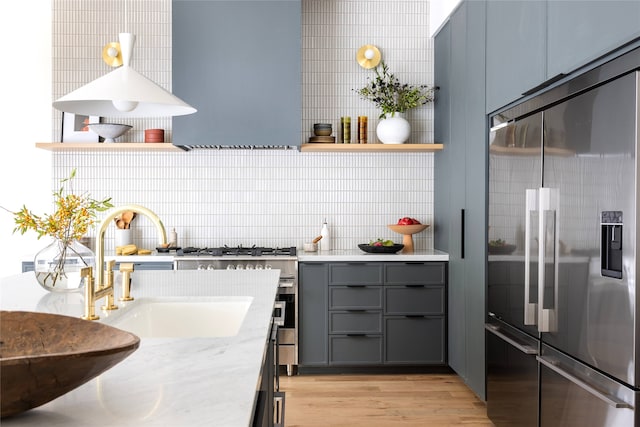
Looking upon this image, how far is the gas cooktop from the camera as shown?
4121 mm

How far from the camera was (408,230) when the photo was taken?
439cm

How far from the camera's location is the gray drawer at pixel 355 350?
4125 mm

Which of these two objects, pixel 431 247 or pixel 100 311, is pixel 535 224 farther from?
pixel 431 247

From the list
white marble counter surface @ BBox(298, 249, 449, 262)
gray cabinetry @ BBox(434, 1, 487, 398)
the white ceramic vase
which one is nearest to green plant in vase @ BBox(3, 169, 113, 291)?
gray cabinetry @ BBox(434, 1, 487, 398)

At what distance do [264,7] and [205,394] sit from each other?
144 inches

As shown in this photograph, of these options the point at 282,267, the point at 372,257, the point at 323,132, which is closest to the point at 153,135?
the point at 323,132

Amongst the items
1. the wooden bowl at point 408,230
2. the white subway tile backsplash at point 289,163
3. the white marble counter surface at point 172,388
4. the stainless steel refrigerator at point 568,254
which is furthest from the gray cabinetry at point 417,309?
the white marble counter surface at point 172,388

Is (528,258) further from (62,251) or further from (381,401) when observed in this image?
(62,251)

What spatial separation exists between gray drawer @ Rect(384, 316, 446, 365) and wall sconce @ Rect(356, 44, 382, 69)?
2051 mm

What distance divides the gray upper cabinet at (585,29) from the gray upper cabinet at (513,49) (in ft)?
0.33

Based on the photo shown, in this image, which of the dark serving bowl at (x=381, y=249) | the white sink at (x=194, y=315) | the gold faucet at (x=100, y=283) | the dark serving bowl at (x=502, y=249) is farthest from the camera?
the dark serving bowl at (x=381, y=249)

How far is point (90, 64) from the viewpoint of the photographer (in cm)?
459

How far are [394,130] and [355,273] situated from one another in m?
1.17

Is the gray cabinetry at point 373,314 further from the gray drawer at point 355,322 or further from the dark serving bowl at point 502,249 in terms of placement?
the dark serving bowl at point 502,249
